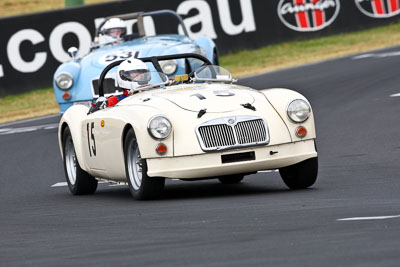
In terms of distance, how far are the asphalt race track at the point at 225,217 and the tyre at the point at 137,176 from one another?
0.50 ft

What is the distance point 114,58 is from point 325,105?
11.7 ft

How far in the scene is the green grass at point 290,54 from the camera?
24531mm

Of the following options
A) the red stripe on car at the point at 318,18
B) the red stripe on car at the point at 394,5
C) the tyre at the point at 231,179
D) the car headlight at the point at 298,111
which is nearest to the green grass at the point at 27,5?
the red stripe on car at the point at 318,18

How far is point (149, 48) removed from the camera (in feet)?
57.0

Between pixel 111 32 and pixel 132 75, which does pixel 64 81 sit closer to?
pixel 111 32

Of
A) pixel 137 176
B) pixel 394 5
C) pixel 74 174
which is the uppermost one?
pixel 137 176

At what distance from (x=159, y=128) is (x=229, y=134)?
1.90ft

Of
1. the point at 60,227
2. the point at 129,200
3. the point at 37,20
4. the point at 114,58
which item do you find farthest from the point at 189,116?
the point at 37,20

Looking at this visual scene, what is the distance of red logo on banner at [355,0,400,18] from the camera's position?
2848 cm

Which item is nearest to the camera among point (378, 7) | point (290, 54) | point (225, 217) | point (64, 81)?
point (225, 217)

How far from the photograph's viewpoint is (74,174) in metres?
11.9

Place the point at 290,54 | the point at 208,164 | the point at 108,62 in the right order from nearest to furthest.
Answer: the point at 208,164, the point at 108,62, the point at 290,54

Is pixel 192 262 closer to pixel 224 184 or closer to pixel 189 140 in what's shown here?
pixel 189 140

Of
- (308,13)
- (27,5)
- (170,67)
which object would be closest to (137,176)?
(170,67)
